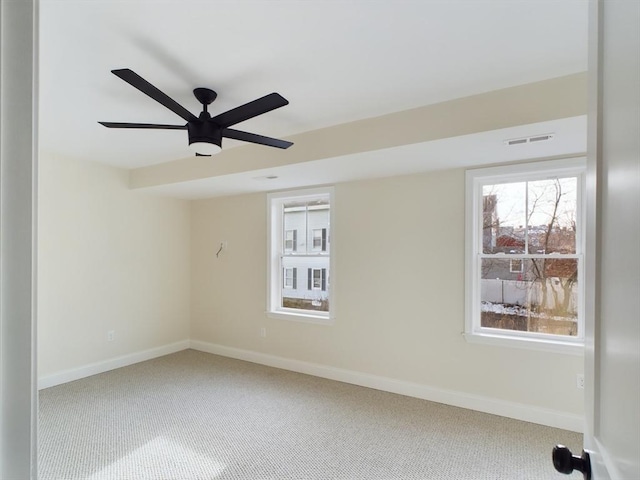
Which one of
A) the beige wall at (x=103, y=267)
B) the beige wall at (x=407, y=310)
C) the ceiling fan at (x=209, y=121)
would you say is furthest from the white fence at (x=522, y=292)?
the beige wall at (x=103, y=267)

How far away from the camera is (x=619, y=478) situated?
594 millimetres

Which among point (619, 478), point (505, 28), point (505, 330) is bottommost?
point (505, 330)

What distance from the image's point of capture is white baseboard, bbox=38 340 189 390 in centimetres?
391

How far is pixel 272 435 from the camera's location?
286 cm

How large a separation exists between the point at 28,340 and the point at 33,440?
0.14m

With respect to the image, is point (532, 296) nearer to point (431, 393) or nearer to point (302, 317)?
point (431, 393)

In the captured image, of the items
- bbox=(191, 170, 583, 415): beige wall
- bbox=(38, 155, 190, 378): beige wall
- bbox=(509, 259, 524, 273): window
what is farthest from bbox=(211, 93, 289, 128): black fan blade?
bbox=(38, 155, 190, 378): beige wall

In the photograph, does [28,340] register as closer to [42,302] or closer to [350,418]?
[350,418]

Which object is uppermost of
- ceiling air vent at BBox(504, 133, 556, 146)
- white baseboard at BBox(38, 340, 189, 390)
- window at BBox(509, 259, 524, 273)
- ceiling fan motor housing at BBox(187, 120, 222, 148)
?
ceiling air vent at BBox(504, 133, 556, 146)

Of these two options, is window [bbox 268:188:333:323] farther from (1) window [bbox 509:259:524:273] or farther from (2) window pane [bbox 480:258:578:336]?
(1) window [bbox 509:259:524:273]

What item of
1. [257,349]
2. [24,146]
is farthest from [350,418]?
[24,146]

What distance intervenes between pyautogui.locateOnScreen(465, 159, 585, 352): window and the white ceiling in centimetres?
50

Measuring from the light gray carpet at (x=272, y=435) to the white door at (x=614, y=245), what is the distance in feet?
6.74

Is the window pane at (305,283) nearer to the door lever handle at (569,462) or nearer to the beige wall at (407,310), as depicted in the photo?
the beige wall at (407,310)
